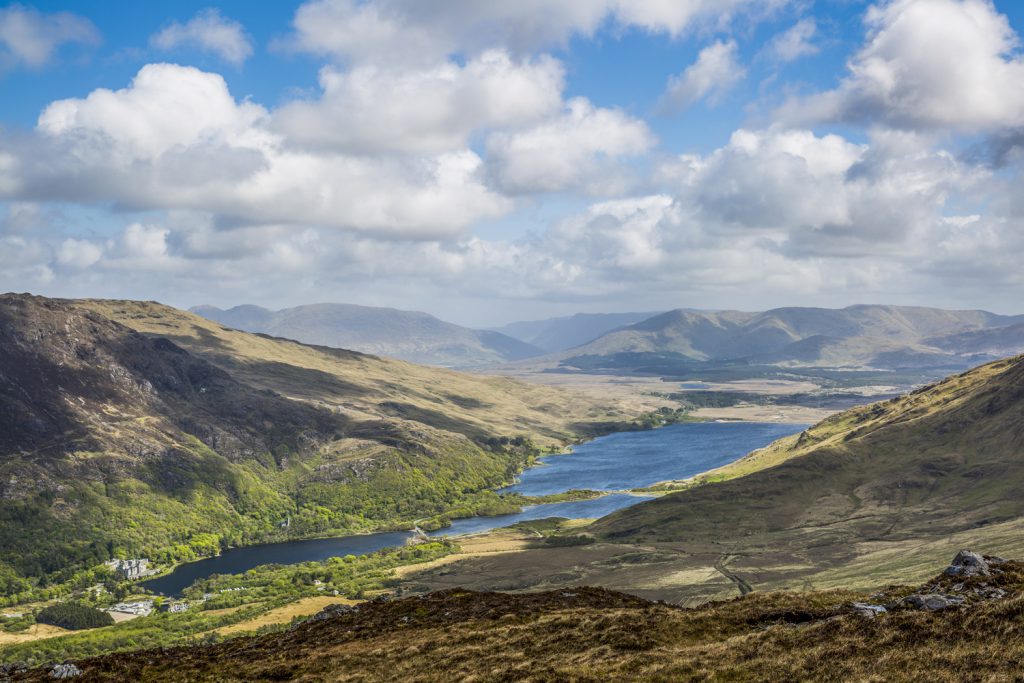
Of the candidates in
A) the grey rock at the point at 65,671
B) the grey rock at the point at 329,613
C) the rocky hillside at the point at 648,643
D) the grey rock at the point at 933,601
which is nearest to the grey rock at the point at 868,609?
the rocky hillside at the point at 648,643

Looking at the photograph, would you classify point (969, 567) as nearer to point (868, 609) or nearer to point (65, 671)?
point (868, 609)

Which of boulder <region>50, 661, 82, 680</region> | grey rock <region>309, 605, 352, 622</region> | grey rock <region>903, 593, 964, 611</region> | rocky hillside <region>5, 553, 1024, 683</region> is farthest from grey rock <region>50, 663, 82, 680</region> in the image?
grey rock <region>903, 593, 964, 611</region>

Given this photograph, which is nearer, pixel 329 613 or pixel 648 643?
pixel 648 643

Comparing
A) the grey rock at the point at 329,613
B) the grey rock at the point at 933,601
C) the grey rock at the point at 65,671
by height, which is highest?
the grey rock at the point at 933,601

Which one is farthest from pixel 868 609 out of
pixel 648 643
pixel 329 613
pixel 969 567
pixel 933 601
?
pixel 329 613

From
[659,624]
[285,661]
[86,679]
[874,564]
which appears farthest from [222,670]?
[874,564]

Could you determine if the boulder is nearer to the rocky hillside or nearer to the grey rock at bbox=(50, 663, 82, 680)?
the grey rock at bbox=(50, 663, 82, 680)

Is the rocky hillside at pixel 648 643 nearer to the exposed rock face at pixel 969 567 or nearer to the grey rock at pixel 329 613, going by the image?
the exposed rock face at pixel 969 567
